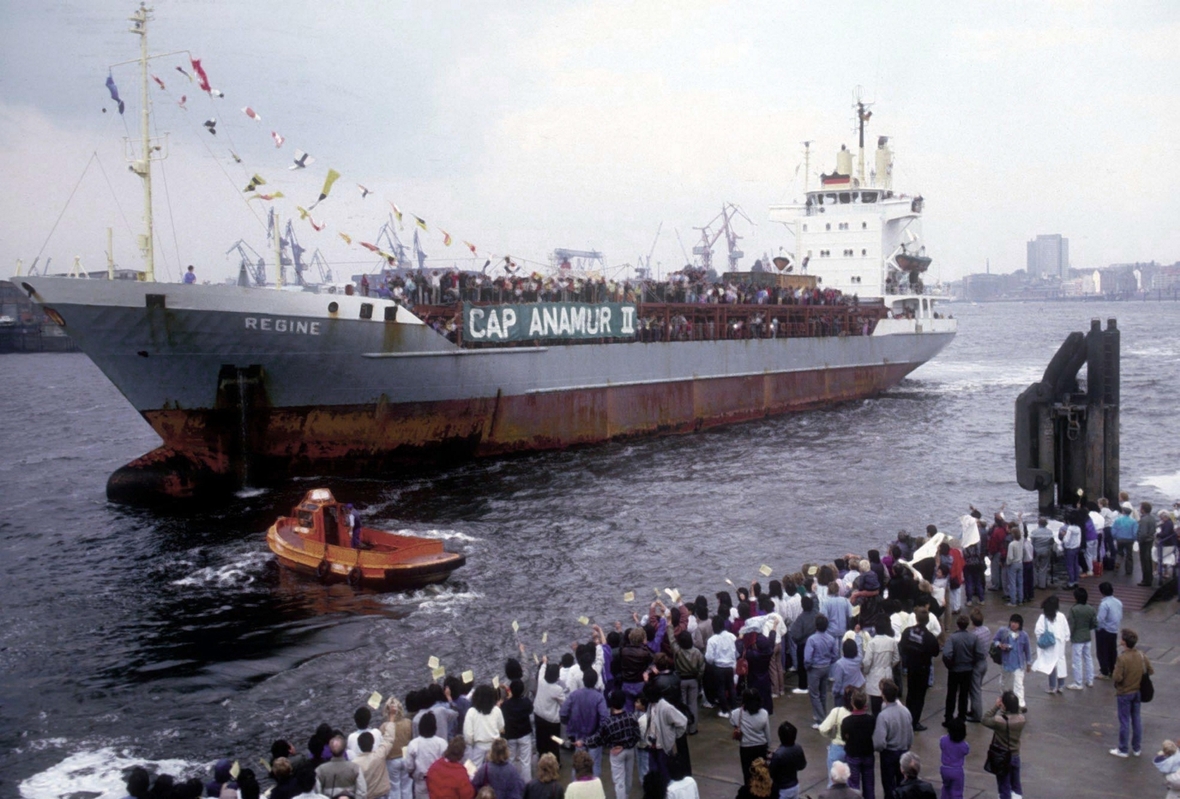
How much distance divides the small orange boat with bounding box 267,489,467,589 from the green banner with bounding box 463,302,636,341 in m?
12.0

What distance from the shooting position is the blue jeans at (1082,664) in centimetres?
1201

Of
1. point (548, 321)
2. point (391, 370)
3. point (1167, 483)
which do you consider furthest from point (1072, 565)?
point (548, 321)

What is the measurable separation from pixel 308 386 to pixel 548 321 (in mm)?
9536

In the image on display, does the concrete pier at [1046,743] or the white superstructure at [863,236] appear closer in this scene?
the concrete pier at [1046,743]

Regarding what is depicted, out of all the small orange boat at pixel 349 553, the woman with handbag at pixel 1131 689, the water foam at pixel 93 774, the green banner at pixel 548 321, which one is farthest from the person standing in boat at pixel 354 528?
the woman with handbag at pixel 1131 689

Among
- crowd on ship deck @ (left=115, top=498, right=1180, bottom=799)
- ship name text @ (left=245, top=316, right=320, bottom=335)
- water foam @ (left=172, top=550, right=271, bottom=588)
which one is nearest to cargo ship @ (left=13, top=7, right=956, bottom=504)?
ship name text @ (left=245, top=316, right=320, bottom=335)

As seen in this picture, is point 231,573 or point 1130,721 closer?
point 1130,721

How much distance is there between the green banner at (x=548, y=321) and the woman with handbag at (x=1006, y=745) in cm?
2561

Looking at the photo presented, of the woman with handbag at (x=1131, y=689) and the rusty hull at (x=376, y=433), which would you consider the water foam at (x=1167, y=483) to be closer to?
the rusty hull at (x=376, y=433)

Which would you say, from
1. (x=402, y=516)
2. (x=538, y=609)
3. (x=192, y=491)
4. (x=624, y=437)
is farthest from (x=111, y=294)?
(x=624, y=437)

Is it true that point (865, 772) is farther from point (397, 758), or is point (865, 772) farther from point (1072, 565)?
point (1072, 565)

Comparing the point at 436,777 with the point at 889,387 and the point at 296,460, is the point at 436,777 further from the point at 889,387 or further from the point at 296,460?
the point at 889,387

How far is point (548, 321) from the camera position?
35156 mm

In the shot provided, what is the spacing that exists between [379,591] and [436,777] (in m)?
12.7
